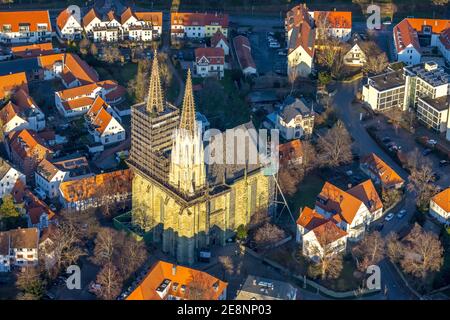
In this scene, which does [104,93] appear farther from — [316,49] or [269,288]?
[269,288]

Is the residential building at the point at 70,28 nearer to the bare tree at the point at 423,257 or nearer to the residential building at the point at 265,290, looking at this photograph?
the residential building at the point at 265,290

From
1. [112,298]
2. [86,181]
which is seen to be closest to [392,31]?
[86,181]

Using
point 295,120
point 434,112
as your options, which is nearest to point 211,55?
point 295,120

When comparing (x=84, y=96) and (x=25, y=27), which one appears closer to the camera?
(x=84, y=96)

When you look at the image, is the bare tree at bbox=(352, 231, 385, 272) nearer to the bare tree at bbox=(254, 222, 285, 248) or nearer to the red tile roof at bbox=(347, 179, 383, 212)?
the red tile roof at bbox=(347, 179, 383, 212)

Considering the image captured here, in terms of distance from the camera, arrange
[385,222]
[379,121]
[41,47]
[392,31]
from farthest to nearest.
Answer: [392,31] < [41,47] < [379,121] < [385,222]

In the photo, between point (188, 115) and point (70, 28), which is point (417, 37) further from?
point (188, 115)
